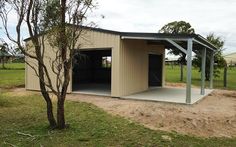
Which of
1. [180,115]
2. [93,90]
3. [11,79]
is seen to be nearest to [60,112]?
[180,115]

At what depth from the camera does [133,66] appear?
49.6 feet

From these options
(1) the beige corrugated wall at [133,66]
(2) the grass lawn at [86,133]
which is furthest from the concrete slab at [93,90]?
(2) the grass lawn at [86,133]

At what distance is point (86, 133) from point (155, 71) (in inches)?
494

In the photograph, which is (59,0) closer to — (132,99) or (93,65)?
(132,99)

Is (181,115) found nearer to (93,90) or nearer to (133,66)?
(133,66)

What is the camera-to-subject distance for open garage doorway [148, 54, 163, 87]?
63.6ft

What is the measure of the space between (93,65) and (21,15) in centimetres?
1605

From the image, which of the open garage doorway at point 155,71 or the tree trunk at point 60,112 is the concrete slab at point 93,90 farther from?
the tree trunk at point 60,112

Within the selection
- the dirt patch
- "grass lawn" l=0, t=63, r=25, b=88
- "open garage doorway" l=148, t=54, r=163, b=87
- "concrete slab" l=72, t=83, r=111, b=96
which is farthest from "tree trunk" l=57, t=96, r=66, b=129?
"open garage doorway" l=148, t=54, r=163, b=87

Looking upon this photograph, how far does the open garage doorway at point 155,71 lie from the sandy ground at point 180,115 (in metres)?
6.33

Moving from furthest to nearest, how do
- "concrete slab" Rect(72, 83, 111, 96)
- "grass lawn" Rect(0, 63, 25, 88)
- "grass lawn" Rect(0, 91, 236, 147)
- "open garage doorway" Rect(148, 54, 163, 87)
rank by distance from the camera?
"open garage doorway" Rect(148, 54, 163, 87), "grass lawn" Rect(0, 63, 25, 88), "concrete slab" Rect(72, 83, 111, 96), "grass lawn" Rect(0, 91, 236, 147)

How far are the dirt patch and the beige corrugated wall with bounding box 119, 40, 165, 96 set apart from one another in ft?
4.76

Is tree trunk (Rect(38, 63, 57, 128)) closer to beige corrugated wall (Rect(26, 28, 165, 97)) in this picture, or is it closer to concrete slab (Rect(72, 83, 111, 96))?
beige corrugated wall (Rect(26, 28, 165, 97))

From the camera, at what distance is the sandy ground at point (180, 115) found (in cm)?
839
